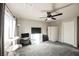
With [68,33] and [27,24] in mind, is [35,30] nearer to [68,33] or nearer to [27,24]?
[27,24]

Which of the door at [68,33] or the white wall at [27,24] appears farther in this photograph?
the door at [68,33]

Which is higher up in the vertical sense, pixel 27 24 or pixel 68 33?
pixel 27 24

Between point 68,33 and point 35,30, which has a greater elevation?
point 35,30

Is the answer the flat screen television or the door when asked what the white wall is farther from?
the door

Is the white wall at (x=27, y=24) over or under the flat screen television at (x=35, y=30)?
over

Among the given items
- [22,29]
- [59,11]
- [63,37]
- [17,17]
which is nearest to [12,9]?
[17,17]

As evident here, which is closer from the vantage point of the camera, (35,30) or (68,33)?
(35,30)

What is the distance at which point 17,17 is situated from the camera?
6.89 feet

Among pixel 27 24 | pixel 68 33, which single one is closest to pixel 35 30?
pixel 27 24

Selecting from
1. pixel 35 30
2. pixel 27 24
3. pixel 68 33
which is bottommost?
pixel 68 33

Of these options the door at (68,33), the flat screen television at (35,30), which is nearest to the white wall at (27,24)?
the flat screen television at (35,30)

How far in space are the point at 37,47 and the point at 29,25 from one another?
73 cm

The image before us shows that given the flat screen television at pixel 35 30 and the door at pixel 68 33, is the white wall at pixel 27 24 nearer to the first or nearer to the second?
the flat screen television at pixel 35 30

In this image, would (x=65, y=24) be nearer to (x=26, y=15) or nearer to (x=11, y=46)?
(x=26, y=15)
